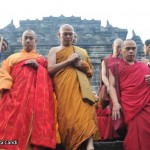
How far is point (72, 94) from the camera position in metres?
4.11

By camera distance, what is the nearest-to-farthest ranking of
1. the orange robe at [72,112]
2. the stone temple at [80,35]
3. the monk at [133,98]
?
the orange robe at [72,112] < the monk at [133,98] < the stone temple at [80,35]

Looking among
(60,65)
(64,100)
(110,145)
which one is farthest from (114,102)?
(60,65)

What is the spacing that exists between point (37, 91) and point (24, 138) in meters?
0.59

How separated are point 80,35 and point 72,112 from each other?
1135cm

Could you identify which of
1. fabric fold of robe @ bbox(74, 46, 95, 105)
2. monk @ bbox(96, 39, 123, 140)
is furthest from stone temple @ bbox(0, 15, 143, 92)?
fabric fold of robe @ bbox(74, 46, 95, 105)

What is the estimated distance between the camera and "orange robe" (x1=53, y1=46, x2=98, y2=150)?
3848 mm

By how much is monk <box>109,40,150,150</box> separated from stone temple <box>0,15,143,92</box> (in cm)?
690

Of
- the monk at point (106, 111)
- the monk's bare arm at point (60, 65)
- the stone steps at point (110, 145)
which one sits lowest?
the stone steps at point (110, 145)

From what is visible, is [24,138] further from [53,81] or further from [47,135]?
[53,81]

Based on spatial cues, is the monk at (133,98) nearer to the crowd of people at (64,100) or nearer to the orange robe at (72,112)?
the crowd of people at (64,100)

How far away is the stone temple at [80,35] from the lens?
41.6 ft

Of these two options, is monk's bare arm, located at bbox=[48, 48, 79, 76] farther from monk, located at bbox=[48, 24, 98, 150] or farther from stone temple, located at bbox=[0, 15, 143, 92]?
stone temple, located at bbox=[0, 15, 143, 92]

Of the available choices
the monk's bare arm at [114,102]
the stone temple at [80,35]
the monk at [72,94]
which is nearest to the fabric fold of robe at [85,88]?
the monk at [72,94]

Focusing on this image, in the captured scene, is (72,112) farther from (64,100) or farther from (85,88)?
(85,88)
